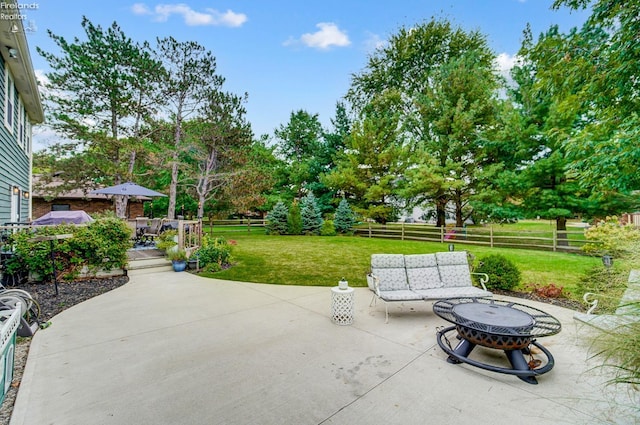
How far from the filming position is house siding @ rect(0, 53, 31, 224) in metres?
6.62

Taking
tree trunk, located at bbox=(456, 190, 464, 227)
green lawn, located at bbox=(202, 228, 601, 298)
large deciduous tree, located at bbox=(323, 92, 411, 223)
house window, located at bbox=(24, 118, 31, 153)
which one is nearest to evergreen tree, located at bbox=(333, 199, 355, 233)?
large deciduous tree, located at bbox=(323, 92, 411, 223)

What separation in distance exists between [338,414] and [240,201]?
52.9ft

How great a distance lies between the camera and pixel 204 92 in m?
16.5

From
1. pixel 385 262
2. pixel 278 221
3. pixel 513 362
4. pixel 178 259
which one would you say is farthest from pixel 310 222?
pixel 513 362

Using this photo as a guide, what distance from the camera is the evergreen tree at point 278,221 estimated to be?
18547mm

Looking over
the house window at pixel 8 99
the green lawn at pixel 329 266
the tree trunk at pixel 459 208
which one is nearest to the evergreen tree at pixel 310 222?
the green lawn at pixel 329 266

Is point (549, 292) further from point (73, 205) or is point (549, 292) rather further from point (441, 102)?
point (73, 205)

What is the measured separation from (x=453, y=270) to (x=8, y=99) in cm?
1074

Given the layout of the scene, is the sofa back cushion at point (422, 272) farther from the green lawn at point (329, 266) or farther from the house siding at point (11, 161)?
the house siding at point (11, 161)

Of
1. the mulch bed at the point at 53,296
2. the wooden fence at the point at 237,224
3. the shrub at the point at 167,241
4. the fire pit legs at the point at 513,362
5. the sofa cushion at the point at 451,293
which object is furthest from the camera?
the wooden fence at the point at 237,224

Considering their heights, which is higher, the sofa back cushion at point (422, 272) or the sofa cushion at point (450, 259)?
the sofa cushion at point (450, 259)

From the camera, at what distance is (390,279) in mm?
4809

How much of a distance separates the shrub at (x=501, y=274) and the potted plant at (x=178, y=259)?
729cm

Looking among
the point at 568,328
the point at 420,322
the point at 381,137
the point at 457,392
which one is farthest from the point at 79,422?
A: the point at 381,137
